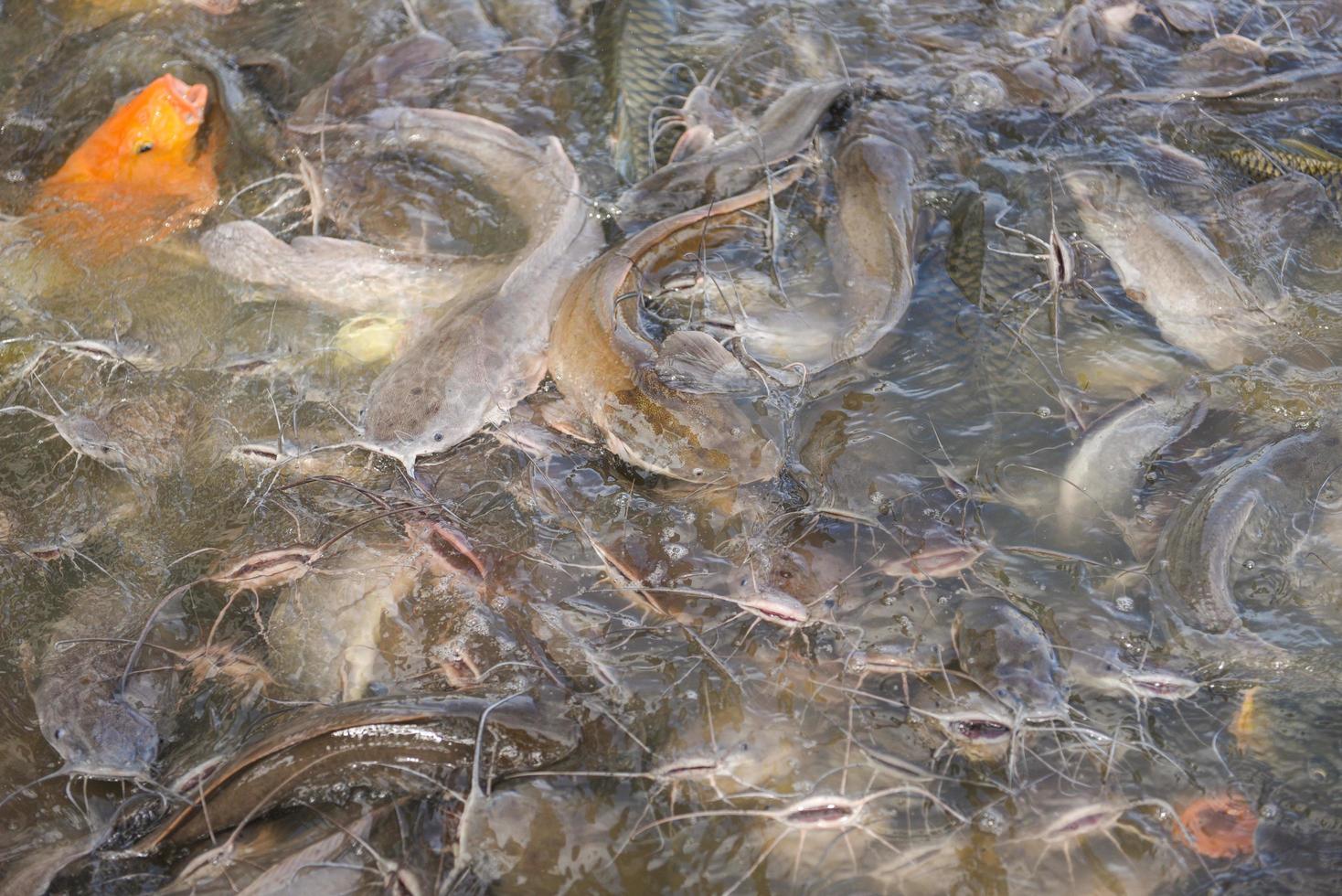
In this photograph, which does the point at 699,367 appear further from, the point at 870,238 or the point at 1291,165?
the point at 1291,165

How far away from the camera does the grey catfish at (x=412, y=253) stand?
3721mm

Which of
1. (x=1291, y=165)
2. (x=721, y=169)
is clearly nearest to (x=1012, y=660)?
(x=721, y=169)

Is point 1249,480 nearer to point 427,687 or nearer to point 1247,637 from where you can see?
point 1247,637

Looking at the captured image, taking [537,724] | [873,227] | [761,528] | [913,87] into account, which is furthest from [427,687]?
[913,87]

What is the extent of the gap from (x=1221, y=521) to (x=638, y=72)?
305 cm

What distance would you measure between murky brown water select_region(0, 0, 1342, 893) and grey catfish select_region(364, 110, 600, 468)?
3 cm

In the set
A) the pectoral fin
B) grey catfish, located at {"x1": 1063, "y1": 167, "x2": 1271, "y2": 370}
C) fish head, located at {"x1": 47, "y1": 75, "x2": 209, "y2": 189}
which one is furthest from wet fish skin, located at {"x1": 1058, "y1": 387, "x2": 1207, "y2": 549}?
fish head, located at {"x1": 47, "y1": 75, "x2": 209, "y2": 189}

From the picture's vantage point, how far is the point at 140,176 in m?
4.22

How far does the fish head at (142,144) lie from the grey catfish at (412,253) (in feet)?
1.71

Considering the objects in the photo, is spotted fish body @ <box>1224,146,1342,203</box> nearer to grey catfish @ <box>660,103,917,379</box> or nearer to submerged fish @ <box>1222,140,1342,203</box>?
submerged fish @ <box>1222,140,1342,203</box>

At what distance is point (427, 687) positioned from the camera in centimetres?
277

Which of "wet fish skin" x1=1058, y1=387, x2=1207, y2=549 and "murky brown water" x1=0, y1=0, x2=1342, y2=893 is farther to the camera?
"wet fish skin" x1=1058, y1=387, x2=1207, y2=549

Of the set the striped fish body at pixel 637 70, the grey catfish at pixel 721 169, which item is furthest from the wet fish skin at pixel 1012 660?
the striped fish body at pixel 637 70

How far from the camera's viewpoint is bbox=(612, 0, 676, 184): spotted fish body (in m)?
4.18
